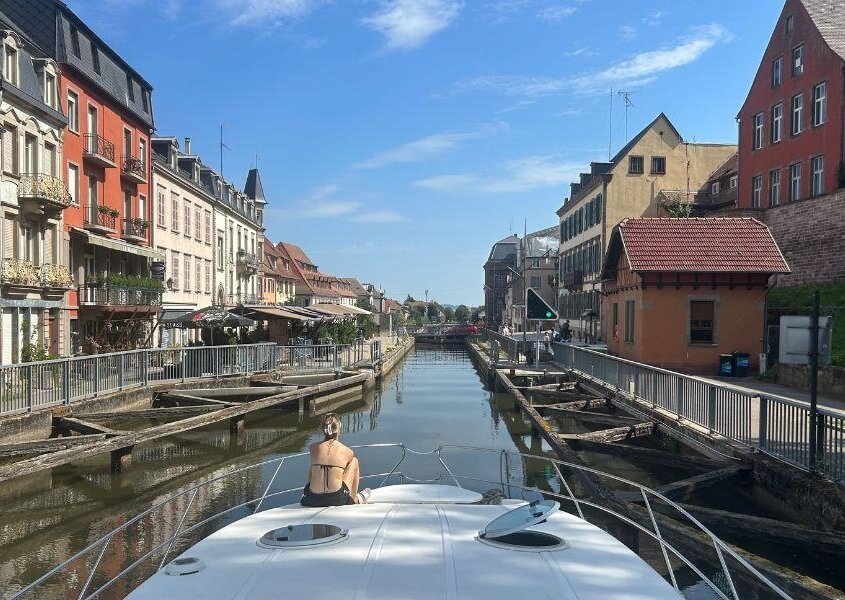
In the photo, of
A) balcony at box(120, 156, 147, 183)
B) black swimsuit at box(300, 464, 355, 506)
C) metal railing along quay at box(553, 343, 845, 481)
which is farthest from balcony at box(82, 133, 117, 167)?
black swimsuit at box(300, 464, 355, 506)

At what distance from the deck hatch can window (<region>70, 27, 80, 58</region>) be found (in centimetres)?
2463

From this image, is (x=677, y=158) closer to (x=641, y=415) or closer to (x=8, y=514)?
(x=641, y=415)

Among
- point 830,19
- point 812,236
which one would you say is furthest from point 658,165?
point 812,236

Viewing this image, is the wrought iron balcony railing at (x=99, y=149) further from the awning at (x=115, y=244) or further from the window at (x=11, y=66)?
the window at (x=11, y=66)

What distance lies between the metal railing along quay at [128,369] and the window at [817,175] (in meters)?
19.8

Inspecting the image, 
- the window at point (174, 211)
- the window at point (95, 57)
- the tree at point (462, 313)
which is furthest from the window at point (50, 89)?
the tree at point (462, 313)

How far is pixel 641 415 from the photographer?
14.7 metres

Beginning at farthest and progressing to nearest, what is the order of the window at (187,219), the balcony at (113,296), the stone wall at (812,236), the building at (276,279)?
1. the building at (276,279)
2. the window at (187,219)
3. the balcony at (113,296)
4. the stone wall at (812,236)

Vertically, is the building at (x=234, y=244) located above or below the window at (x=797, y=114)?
below

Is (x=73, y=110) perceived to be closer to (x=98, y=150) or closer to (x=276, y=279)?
(x=98, y=150)

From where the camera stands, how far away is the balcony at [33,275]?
1902 centimetres

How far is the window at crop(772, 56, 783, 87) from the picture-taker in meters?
30.0

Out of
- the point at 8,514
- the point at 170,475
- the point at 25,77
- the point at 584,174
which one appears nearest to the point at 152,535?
the point at 8,514

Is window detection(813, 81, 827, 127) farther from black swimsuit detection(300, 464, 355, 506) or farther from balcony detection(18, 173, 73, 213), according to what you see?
balcony detection(18, 173, 73, 213)
